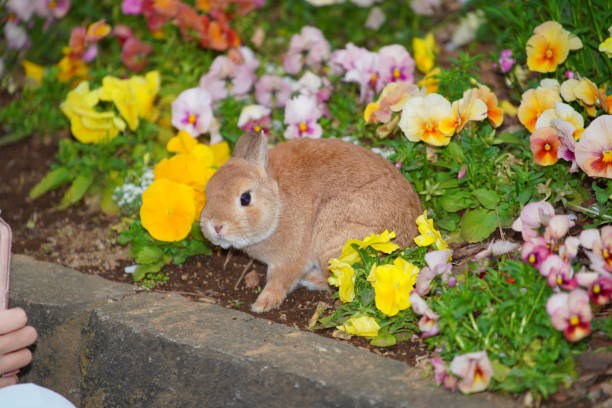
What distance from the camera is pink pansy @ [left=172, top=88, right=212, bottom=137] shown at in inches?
190

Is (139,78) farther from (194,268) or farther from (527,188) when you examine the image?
(527,188)

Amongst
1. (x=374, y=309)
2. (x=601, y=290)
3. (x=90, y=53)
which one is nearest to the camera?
(x=601, y=290)

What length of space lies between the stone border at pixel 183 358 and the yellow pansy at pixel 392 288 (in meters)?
0.23

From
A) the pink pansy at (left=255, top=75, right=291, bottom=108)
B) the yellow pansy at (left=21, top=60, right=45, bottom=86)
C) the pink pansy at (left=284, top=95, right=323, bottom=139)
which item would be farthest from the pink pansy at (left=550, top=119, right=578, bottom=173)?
the yellow pansy at (left=21, top=60, right=45, bottom=86)

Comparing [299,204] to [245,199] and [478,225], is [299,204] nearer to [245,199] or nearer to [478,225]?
[245,199]

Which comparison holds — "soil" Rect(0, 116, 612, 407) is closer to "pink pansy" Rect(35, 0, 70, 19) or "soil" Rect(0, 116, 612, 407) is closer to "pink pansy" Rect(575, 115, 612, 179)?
"pink pansy" Rect(575, 115, 612, 179)

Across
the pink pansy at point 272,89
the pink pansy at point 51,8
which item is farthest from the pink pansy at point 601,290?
the pink pansy at point 51,8

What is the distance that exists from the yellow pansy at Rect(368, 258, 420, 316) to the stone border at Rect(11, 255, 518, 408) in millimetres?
228

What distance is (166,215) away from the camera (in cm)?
422

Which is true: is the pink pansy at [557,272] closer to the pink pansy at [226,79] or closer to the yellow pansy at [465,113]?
the yellow pansy at [465,113]

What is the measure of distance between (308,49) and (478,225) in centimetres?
209

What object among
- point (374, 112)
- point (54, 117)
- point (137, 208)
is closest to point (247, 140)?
point (374, 112)

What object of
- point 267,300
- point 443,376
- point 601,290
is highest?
point 601,290

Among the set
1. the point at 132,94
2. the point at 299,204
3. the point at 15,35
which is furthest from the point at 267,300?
the point at 15,35
